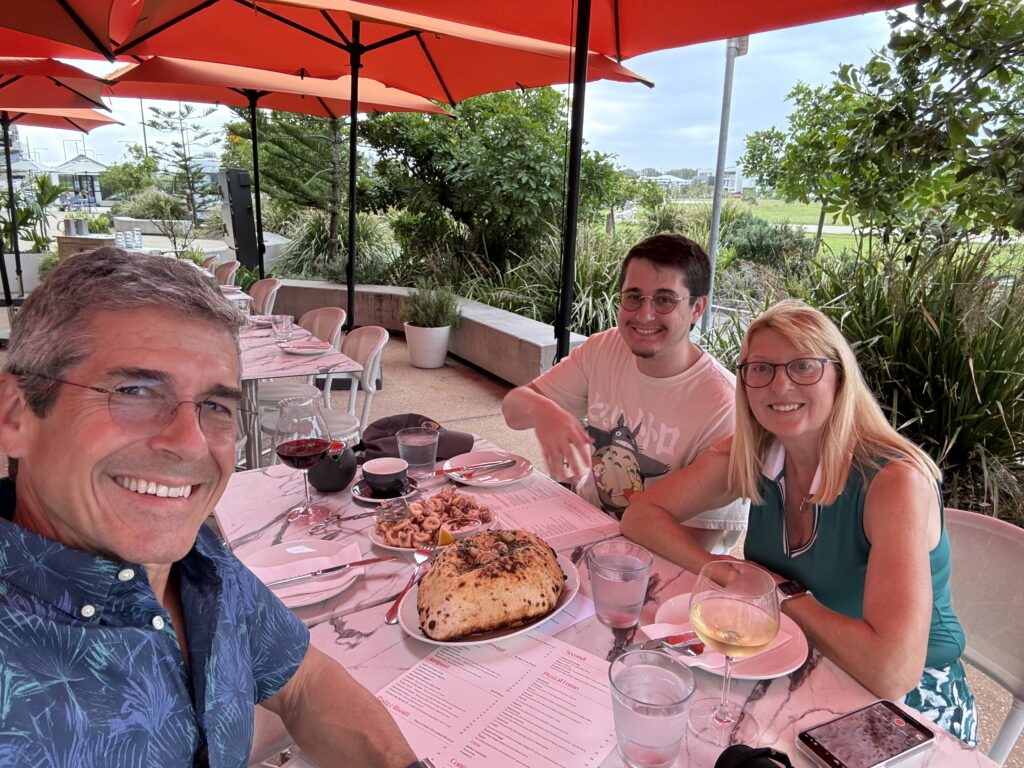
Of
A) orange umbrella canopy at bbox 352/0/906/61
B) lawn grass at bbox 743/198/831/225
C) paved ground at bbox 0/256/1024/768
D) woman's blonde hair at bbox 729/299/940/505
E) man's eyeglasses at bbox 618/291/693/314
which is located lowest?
paved ground at bbox 0/256/1024/768

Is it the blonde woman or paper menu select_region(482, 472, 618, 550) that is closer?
the blonde woman

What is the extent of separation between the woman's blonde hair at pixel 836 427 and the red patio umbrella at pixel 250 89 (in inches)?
232

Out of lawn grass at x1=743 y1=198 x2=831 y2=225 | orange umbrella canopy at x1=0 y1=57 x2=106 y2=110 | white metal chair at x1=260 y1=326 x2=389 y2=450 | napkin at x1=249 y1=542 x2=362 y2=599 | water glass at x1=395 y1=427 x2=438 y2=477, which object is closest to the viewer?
napkin at x1=249 y1=542 x2=362 y2=599

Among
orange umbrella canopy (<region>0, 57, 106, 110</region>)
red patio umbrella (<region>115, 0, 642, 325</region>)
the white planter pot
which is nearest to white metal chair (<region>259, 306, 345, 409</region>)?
red patio umbrella (<region>115, 0, 642, 325</region>)

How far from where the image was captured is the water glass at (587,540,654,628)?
126 centimetres

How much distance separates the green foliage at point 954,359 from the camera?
307cm

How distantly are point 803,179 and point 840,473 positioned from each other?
2905 mm

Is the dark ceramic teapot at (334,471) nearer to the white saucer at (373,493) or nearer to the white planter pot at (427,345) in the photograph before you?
the white saucer at (373,493)

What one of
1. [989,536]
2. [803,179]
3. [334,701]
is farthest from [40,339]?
[803,179]

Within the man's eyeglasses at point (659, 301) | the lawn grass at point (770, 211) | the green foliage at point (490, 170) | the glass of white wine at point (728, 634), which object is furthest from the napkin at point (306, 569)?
the lawn grass at point (770, 211)

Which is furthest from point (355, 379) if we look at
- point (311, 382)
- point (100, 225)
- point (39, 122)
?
point (100, 225)

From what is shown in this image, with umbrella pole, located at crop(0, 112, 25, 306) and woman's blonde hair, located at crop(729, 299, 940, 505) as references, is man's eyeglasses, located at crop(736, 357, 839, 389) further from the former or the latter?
umbrella pole, located at crop(0, 112, 25, 306)

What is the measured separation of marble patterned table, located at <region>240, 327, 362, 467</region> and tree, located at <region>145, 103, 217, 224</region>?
12.0m

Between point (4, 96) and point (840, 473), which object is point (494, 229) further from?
point (840, 473)
